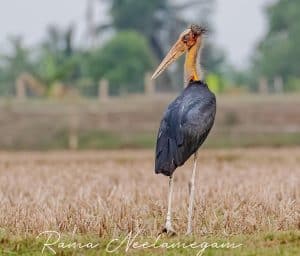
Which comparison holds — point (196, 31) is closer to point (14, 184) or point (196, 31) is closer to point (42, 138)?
point (14, 184)

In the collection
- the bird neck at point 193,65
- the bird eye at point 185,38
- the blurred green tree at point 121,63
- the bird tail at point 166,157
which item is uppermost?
the blurred green tree at point 121,63

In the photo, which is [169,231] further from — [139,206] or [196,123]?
[139,206]

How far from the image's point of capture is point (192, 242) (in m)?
6.84

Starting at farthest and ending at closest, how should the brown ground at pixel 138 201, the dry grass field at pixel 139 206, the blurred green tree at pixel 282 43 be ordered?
1. the blurred green tree at pixel 282 43
2. the brown ground at pixel 138 201
3. the dry grass field at pixel 139 206

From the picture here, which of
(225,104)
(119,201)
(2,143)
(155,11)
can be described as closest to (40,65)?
(155,11)

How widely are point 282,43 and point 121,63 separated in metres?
13.3

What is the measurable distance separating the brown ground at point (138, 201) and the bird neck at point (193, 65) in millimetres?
1253

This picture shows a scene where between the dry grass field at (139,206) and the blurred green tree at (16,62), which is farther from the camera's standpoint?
the blurred green tree at (16,62)

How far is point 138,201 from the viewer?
9.98 metres

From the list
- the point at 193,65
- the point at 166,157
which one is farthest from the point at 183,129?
the point at 193,65

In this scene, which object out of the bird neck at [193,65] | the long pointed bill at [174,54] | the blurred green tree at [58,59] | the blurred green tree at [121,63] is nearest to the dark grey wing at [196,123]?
the bird neck at [193,65]

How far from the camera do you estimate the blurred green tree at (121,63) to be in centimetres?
5206

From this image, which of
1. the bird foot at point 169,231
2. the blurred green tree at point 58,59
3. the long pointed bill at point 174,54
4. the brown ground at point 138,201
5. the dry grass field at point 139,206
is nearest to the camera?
the bird foot at point 169,231

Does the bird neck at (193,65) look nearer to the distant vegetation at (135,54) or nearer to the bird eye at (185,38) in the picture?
the bird eye at (185,38)
